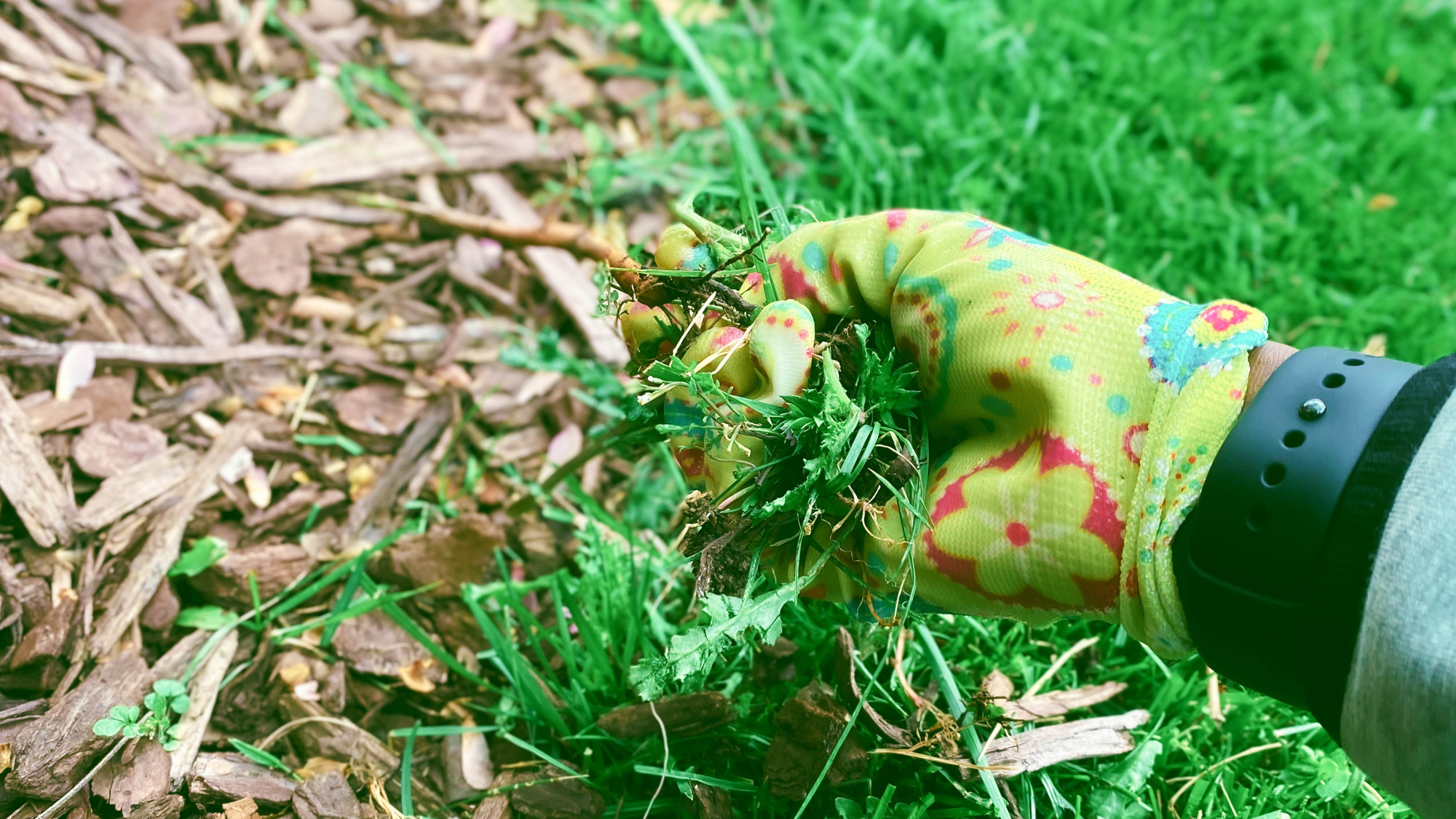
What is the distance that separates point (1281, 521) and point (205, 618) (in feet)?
5.51

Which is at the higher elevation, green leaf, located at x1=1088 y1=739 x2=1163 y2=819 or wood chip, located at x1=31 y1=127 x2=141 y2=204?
wood chip, located at x1=31 y1=127 x2=141 y2=204

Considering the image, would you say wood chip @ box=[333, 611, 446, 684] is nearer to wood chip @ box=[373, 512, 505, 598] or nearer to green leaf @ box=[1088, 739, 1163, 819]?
wood chip @ box=[373, 512, 505, 598]

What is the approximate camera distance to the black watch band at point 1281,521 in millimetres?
938

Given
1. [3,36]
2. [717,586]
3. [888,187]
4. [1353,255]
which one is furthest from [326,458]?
[1353,255]

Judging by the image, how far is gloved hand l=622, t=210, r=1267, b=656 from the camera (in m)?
1.04

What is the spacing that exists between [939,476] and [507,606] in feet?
2.99

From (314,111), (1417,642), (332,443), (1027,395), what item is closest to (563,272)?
(332,443)

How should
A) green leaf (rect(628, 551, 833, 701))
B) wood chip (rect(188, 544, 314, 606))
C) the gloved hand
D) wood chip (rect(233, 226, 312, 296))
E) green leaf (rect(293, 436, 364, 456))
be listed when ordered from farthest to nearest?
1. wood chip (rect(233, 226, 312, 296))
2. green leaf (rect(293, 436, 364, 456))
3. wood chip (rect(188, 544, 314, 606))
4. green leaf (rect(628, 551, 833, 701))
5. the gloved hand

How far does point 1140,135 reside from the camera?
278 cm

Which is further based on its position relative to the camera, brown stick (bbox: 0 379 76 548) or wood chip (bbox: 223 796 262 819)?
brown stick (bbox: 0 379 76 548)

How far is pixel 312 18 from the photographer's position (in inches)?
102

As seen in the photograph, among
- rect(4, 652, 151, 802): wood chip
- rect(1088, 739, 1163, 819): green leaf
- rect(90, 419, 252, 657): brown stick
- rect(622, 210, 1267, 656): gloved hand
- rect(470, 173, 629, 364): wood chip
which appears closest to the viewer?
rect(622, 210, 1267, 656): gloved hand

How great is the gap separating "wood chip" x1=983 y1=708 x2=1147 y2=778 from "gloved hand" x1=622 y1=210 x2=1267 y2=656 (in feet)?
1.19

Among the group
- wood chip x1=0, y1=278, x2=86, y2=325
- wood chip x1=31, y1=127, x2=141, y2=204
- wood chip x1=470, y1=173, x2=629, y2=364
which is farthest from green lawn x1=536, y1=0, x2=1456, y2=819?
wood chip x1=0, y1=278, x2=86, y2=325
